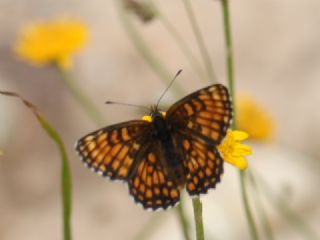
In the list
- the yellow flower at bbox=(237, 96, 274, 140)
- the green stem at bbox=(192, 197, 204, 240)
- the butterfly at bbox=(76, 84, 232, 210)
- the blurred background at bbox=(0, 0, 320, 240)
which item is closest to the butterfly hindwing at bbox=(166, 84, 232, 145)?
the butterfly at bbox=(76, 84, 232, 210)

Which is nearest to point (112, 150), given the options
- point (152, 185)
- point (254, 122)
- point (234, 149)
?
point (152, 185)

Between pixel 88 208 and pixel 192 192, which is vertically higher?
pixel 192 192

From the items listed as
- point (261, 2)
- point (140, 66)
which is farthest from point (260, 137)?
point (261, 2)

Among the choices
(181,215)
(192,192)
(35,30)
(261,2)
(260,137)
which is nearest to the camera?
(192,192)

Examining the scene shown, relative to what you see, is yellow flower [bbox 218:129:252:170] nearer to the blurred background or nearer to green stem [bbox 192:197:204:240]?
green stem [bbox 192:197:204:240]

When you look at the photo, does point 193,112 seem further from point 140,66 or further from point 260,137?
point 140,66

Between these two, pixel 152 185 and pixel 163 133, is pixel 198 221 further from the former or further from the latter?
pixel 163 133
